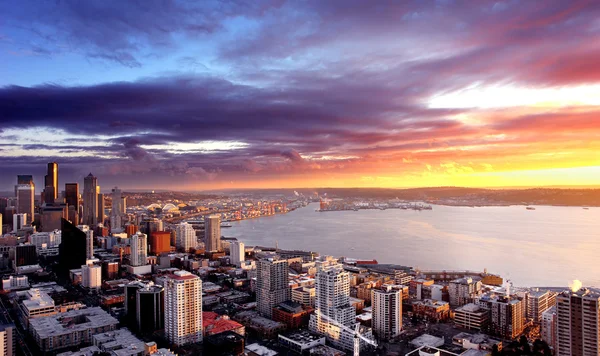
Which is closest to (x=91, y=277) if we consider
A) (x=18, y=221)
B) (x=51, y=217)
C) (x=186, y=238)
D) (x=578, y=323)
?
(x=186, y=238)

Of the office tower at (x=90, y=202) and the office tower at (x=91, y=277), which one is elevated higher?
the office tower at (x=90, y=202)

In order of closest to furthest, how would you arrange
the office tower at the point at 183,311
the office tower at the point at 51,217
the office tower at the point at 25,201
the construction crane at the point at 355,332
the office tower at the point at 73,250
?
the construction crane at the point at 355,332 < the office tower at the point at 183,311 < the office tower at the point at 73,250 < the office tower at the point at 51,217 < the office tower at the point at 25,201

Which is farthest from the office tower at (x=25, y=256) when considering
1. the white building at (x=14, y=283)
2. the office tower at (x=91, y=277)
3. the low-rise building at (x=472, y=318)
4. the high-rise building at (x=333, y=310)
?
the low-rise building at (x=472, y=318)

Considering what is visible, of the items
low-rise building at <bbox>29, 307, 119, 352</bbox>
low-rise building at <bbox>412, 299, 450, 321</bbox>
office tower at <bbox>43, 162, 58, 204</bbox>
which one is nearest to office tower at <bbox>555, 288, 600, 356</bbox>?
low-rise building at <bbox>412, 299, 450, 321</bbox>

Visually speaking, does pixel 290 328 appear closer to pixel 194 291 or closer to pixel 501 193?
pixel 194 291

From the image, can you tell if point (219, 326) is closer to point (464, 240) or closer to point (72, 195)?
point (464, 240)

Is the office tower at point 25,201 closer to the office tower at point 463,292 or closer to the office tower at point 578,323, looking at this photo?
the office tower at point 463,292
